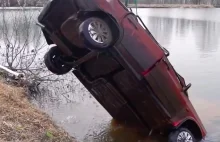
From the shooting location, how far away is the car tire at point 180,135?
6246 mm

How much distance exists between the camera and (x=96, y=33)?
538 cm

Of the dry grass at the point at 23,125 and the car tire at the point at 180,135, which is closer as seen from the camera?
the dry grass at the point at 23,125

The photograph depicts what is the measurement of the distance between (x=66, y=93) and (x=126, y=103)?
3651 mm

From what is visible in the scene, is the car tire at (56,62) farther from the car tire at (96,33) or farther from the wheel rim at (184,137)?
the wheel rim at (184,137)

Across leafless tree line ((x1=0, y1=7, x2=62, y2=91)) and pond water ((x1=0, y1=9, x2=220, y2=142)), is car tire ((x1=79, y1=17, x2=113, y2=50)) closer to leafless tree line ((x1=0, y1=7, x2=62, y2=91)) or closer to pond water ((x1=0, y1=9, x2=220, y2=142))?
pond water ((x1=0, y1=9, x2=220, y2=142))

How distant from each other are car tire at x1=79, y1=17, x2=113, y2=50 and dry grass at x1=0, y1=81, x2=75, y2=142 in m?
1.49

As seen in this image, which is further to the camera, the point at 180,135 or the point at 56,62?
the point at 56,62

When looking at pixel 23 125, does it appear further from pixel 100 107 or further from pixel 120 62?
pixel 100 107

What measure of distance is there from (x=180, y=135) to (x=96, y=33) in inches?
87.8

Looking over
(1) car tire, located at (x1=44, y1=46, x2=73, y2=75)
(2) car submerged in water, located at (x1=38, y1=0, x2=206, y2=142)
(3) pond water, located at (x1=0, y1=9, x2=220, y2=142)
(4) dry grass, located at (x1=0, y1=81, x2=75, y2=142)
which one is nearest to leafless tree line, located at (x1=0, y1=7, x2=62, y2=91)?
(3) pond water, located at (x1=0, y1=9, x2=220, y2=142)

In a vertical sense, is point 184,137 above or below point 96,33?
below

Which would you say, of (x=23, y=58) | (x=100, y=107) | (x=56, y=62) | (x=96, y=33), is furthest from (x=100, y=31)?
(x=23, y=58)

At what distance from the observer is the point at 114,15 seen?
5.48 meters

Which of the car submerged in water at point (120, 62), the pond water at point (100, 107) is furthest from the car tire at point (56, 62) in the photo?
the pond water at point (100, 107)
